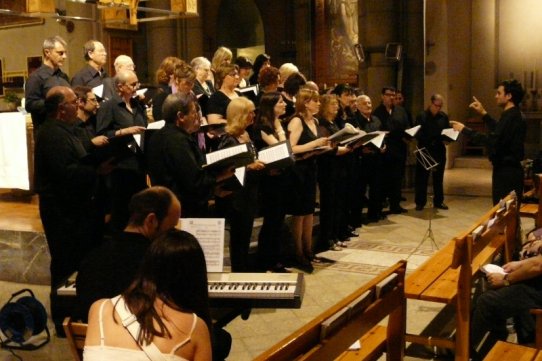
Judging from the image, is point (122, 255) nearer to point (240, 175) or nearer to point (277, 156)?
point (240, 175)

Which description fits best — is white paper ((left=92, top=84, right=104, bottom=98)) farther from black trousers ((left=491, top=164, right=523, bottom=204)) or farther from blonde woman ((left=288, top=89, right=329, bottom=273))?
black trousers ((left=491, top=164, right=523, bottom=204))

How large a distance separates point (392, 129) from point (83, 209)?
5314mm

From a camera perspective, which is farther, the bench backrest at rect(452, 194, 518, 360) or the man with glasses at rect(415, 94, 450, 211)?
the man with glasses at rect(415, 94, 450, 211)

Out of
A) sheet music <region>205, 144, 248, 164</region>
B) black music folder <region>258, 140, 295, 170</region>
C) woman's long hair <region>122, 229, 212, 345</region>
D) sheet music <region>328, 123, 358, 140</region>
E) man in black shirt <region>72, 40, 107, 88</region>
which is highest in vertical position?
man in black shirt <region>72, 40, 107, 88</region>

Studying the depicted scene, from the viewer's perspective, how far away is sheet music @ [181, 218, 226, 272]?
138 inches

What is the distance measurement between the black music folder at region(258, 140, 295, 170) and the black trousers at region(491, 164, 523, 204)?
2.37 meters

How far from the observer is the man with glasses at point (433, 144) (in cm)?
959

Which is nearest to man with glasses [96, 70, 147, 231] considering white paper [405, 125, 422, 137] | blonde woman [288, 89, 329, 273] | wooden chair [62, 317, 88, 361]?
blonde woman [288, 89, 329, 273]

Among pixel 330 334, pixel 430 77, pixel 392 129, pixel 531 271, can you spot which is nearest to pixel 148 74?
pixel 430 77

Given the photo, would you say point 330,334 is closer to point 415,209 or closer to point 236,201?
point 236,201

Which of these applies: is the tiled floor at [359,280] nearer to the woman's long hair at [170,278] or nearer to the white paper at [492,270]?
the white paper at [492,270]

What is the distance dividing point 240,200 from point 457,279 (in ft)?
5.97

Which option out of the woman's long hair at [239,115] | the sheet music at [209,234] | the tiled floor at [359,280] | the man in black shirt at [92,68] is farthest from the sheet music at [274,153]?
the sheet music at [209,234]

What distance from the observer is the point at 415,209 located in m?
9.79
